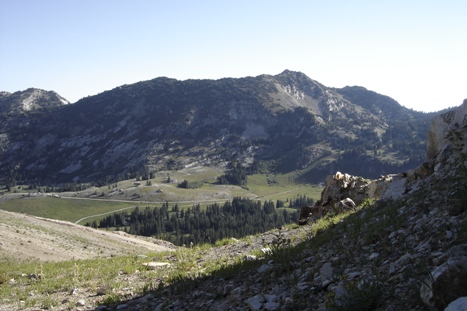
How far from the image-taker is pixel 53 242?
1705 inches

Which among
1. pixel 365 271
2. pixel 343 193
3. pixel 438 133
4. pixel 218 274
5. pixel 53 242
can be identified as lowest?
pixel 53 242

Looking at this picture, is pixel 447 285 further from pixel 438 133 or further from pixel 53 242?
pixel 53 242

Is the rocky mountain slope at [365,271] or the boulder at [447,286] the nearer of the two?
the boulder at [447,286]

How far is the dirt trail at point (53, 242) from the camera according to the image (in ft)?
119

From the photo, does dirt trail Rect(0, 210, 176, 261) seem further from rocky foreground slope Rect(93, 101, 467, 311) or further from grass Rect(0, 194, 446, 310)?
rocky foreground slope Rect(93, 101, 467, 311)

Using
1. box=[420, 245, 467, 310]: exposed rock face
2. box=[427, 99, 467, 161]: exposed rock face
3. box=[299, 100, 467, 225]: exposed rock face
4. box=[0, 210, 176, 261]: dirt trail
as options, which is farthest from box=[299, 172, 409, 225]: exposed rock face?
box=[0, 210, 176, 261]: dirt trail

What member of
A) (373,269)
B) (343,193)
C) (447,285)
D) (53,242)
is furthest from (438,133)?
(53,242)

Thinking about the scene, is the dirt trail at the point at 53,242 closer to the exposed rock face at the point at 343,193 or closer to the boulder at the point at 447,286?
the exposed rock face at the point at 343,193

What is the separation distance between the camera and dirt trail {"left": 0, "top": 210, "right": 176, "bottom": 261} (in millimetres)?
36188

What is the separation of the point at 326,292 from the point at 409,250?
2159 mm

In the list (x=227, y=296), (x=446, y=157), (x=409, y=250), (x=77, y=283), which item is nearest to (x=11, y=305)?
(x=77, y=283)

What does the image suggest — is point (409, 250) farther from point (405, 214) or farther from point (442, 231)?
point (405, 214)

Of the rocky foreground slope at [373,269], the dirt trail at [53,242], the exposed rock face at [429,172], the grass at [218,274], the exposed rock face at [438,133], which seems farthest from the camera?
the dirt trail at [53,242]

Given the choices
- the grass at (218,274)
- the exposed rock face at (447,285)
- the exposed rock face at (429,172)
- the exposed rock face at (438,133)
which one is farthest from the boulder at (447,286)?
the exposed rock face at (438,133)
